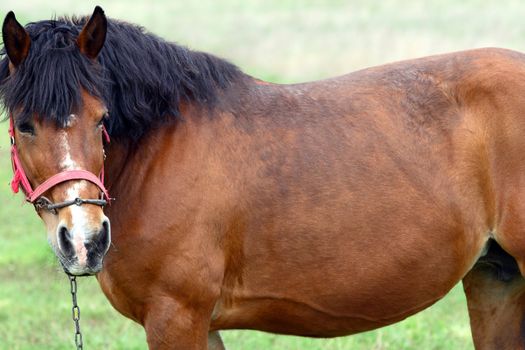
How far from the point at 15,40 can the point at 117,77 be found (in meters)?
0.52

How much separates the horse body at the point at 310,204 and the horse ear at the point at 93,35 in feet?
1.70

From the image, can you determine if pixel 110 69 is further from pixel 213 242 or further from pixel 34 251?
pixel 34 251

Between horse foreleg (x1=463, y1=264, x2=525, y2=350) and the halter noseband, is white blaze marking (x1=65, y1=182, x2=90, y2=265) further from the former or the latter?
horse foreleg (x1=463, y1=264, x2=525, y2=350)

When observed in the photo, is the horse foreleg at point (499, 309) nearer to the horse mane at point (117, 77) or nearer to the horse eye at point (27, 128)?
the horse mane at point (117, 77)

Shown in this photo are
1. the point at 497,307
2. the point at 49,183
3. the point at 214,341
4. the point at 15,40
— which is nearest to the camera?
the point at 49,183

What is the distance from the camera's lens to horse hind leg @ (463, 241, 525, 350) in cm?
517

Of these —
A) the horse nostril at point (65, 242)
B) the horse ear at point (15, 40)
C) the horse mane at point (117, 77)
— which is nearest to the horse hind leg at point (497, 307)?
the horse mane at point (117, 77)

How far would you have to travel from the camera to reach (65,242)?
12.7 feet

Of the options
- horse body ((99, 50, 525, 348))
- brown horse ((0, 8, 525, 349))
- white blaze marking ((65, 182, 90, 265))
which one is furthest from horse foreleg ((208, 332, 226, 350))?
white blaze marking ((65, 182, 90, 265))

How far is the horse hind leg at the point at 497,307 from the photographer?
5.17 metres

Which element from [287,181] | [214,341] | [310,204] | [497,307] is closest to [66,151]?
[287,181]

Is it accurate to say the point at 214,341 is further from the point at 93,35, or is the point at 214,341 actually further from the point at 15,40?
the point at 15,40

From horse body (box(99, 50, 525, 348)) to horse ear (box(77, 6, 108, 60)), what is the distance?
0.52 metres

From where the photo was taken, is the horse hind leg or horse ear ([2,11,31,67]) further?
the horse hind leg
